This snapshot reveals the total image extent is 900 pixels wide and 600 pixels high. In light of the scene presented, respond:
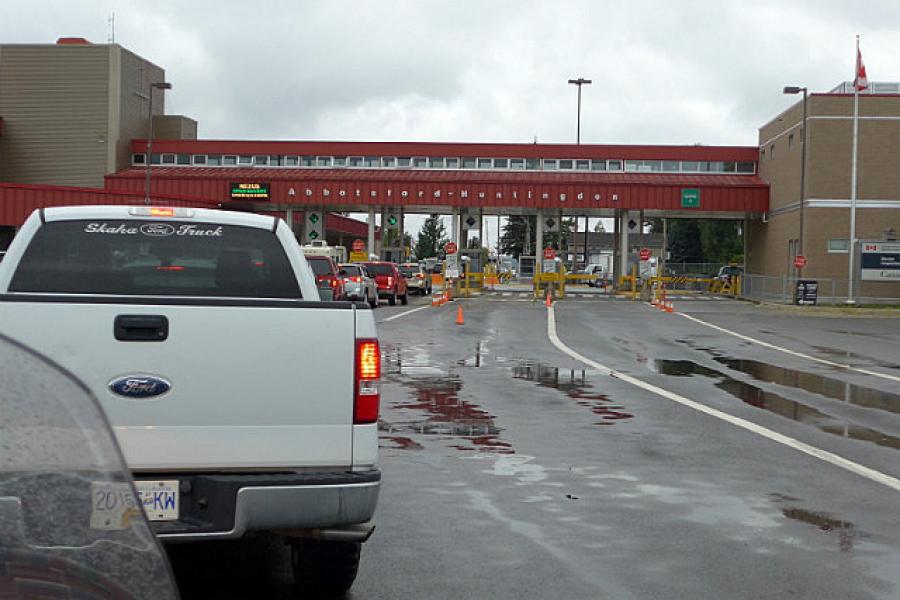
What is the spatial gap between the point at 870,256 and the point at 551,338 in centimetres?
2681

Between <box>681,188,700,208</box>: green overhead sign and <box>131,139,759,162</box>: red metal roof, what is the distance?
243 inches

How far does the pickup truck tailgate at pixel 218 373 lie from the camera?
4.67 meters

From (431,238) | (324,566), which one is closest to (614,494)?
(324,566)

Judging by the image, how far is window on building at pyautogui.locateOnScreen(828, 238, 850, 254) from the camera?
2023 inches

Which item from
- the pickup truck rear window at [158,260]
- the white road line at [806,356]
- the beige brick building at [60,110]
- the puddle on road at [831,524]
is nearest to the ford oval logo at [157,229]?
the pickup truck rear window at [158,260]

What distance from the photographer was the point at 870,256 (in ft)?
156

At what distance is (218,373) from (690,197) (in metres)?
57.8

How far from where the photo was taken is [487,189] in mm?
61125

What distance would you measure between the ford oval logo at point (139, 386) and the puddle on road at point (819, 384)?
10.9 metres

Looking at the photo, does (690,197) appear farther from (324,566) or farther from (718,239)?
(718,239)

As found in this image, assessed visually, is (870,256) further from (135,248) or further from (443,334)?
(135,248)

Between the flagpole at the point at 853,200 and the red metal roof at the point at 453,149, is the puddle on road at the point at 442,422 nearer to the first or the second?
the flagpole at the point at 853,200

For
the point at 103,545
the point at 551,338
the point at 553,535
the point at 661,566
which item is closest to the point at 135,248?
the point at 553,535

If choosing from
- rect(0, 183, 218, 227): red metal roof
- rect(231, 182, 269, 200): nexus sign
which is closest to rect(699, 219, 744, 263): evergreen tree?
rect(231, 182, 269, 200): nexus sign
